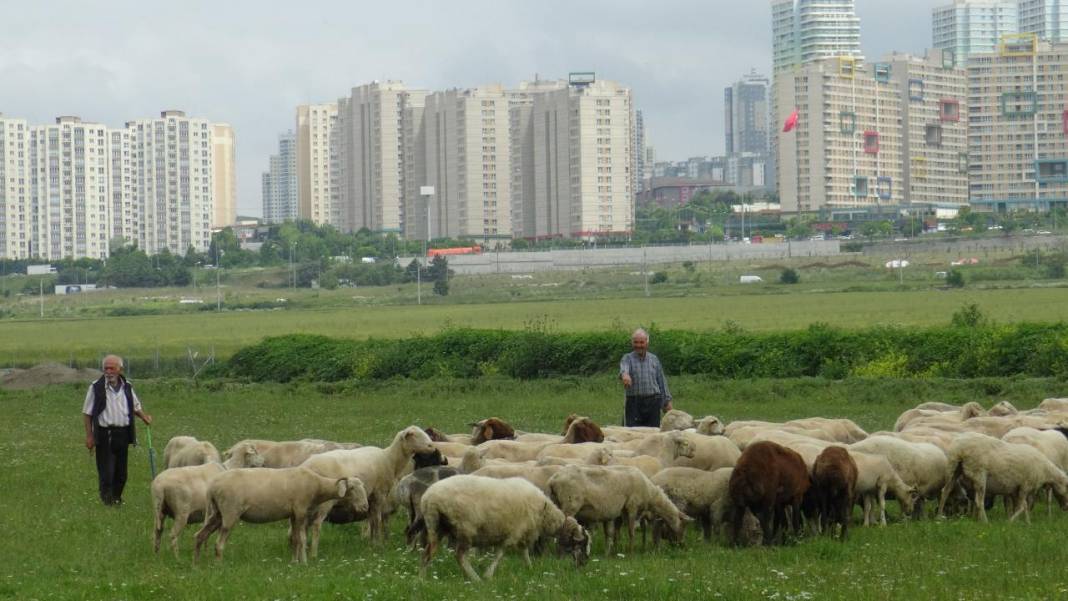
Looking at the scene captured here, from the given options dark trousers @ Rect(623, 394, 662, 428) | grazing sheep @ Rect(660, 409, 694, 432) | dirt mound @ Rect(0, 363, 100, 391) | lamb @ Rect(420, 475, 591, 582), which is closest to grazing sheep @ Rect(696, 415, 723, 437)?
grazing sheep @ Rect(660, 409, 694, 432)

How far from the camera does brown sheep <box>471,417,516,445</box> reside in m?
22.3

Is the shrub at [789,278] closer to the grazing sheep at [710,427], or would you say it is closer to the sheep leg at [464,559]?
the grazing sheep at [710,427]

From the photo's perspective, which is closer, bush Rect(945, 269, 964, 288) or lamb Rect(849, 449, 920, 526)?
lamb Rect(849, 449, 920, 526)

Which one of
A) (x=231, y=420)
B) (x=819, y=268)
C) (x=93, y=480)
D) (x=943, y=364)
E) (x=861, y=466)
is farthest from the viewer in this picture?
(x=819, y=268)

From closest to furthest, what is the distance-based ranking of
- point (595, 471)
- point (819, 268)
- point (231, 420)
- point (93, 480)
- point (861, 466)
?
point (595, 471) → point (861, 466) → point (93, 480) → point (231, 420) → point (819, 268)

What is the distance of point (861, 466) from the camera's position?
58.9 feet

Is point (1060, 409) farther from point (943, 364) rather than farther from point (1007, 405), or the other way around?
point (943, 364)

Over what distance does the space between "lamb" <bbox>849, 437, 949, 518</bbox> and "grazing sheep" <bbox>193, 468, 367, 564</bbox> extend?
20.0ft

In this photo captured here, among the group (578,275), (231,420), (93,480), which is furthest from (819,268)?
(93,480)

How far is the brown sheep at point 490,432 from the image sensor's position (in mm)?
22297

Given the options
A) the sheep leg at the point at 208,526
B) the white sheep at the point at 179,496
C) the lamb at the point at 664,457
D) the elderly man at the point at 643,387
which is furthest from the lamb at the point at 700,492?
the elderly man at the point at 643,387

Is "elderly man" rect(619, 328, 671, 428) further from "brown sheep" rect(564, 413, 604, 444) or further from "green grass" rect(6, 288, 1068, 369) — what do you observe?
"green grass" rect(6, 288, 1068, 369)

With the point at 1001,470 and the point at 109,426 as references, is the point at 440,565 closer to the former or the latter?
the point at 1001,470

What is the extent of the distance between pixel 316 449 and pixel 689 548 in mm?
5471
